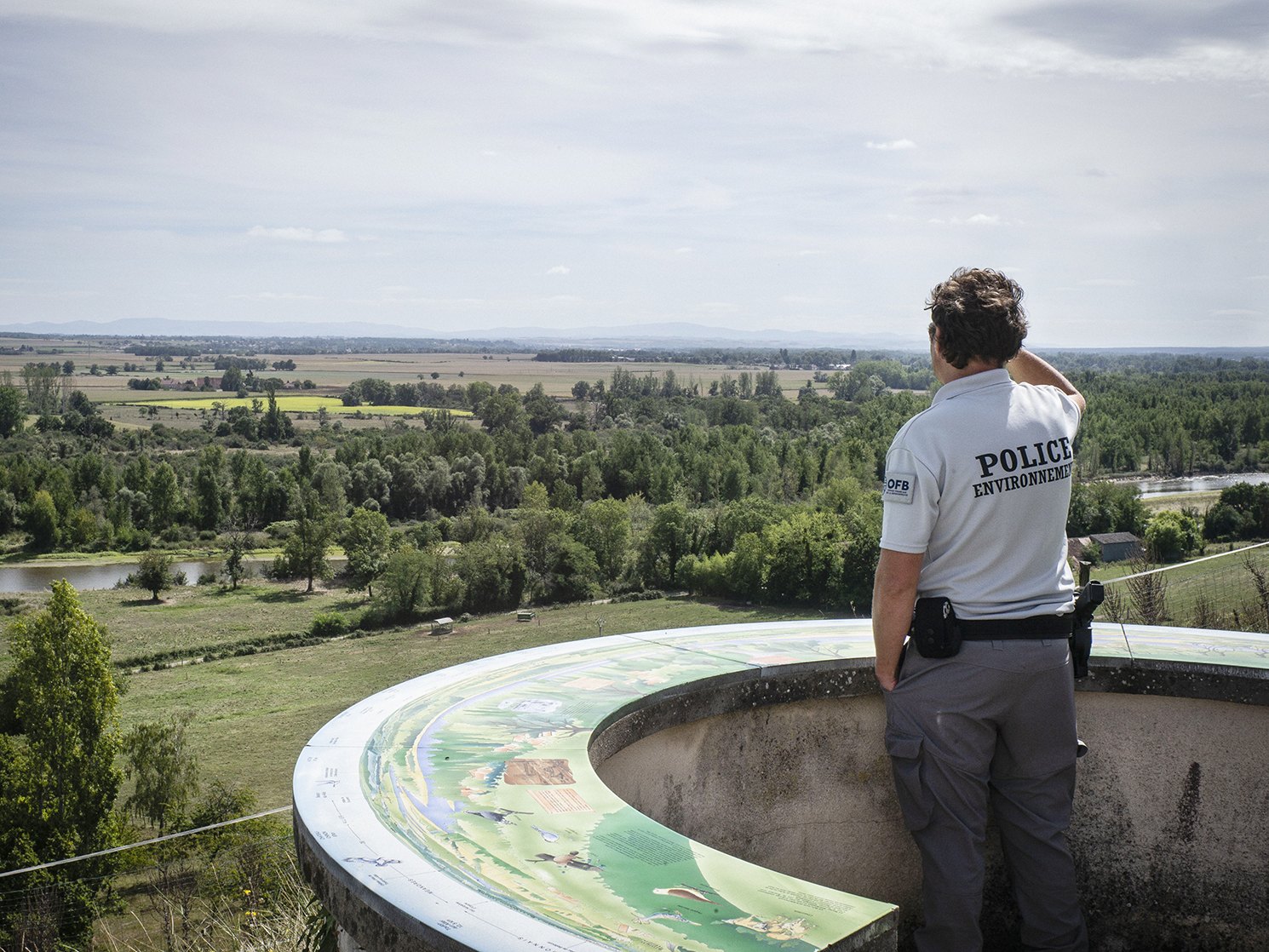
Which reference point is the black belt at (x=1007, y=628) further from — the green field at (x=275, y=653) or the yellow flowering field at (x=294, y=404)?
the yellow flowering field at (x=294, y=404)

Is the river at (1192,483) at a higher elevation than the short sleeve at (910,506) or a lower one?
lower

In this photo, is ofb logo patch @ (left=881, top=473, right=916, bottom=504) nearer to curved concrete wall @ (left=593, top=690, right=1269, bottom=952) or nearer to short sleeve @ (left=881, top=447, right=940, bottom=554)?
short sleeve @ (left=881, top=447, right=940, bottom=554)

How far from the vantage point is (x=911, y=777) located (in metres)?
2.49

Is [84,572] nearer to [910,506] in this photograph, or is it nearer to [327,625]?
[327,625]

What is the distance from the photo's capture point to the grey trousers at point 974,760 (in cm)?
240

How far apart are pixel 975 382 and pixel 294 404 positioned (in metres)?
149

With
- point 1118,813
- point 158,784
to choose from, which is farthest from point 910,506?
point 158,784

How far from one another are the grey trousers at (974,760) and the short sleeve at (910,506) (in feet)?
1.03

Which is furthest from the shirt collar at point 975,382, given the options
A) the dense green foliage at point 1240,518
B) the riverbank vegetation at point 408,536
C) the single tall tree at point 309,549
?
the dense green foliage at point 1240,518

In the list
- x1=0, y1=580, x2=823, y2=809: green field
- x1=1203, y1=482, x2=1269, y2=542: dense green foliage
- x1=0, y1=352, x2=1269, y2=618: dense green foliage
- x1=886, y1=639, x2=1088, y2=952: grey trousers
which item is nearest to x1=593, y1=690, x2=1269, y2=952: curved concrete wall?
x1=886, y1=639, x2=1088, y2=952: grey trousers

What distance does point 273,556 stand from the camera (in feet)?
A: 228

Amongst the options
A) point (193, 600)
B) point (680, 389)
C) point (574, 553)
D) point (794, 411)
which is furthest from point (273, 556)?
point (680, 389)

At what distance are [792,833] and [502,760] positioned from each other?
1.27 metres

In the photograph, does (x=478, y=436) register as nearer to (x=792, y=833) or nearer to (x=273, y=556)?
(x=273, y=556)
